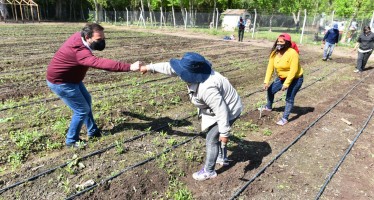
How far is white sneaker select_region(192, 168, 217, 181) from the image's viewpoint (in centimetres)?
346

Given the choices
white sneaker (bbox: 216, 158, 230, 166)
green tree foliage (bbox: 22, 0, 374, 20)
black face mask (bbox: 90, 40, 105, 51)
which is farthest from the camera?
green tree foliage (bbox: 22, 0, 374, 20)

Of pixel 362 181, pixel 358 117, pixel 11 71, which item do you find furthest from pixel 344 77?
pixel 11 71

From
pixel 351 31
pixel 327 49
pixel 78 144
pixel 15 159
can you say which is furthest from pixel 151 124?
pixel 351 31

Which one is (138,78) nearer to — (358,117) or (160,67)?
(160,67)

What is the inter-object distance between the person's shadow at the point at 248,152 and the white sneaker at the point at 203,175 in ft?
0.67

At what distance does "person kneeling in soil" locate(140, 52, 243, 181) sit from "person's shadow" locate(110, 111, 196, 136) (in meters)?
1.63

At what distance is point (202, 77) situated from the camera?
2.65 meters

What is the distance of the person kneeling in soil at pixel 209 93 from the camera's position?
262cm

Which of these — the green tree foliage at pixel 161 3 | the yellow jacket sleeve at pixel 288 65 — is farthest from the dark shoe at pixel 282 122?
the green tree foliage at pixel 161 3

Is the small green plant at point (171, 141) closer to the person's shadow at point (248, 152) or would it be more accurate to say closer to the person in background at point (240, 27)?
the person's shadow at point (248, 152)

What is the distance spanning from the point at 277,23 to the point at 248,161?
1332 inches

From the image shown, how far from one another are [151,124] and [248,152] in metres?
1.76

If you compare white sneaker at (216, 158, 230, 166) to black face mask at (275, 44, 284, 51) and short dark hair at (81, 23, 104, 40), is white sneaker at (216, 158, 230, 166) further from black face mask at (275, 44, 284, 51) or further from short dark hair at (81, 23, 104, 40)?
short dark hair at (81, 23, 104, 40)

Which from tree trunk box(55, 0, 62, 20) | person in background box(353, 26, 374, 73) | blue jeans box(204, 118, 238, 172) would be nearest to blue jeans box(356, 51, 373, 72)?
person in background box(353, 26, 374, 73)
